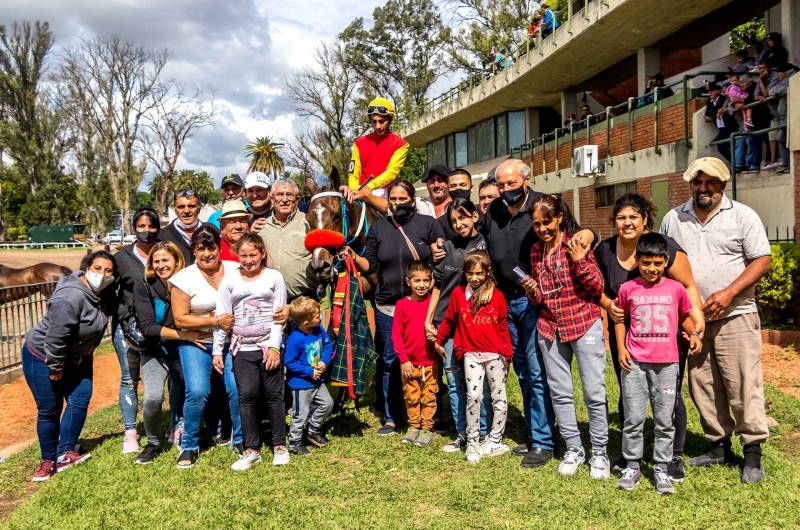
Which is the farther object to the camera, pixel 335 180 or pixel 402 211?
pixel 335 180

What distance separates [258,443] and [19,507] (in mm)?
1740

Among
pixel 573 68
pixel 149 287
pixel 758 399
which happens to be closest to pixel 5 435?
pixel 149 287

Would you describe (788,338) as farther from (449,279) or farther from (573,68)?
(573,68)

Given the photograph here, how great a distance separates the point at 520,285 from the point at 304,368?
6.48ft

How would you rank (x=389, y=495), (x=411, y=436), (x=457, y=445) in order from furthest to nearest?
1. (x=411, y=436)
2. (x=457, y=445)
3. (x=389, y=495)

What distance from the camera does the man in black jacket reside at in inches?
219

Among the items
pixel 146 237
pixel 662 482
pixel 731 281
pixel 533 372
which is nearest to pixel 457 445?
pixel 533 372

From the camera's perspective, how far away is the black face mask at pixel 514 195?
4.70m

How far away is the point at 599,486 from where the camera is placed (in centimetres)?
424

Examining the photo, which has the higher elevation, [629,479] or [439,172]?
[439,172]

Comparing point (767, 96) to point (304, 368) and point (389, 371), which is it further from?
point (304, 368)

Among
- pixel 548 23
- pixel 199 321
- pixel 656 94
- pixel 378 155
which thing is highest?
pixel 548 23

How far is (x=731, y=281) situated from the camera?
4.24 metres

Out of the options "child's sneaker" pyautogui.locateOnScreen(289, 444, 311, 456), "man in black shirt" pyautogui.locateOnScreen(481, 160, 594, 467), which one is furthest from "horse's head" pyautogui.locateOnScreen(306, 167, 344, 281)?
"child's sneaker" pyautogui.locateOnScreen(289, 444, 311, 456)
